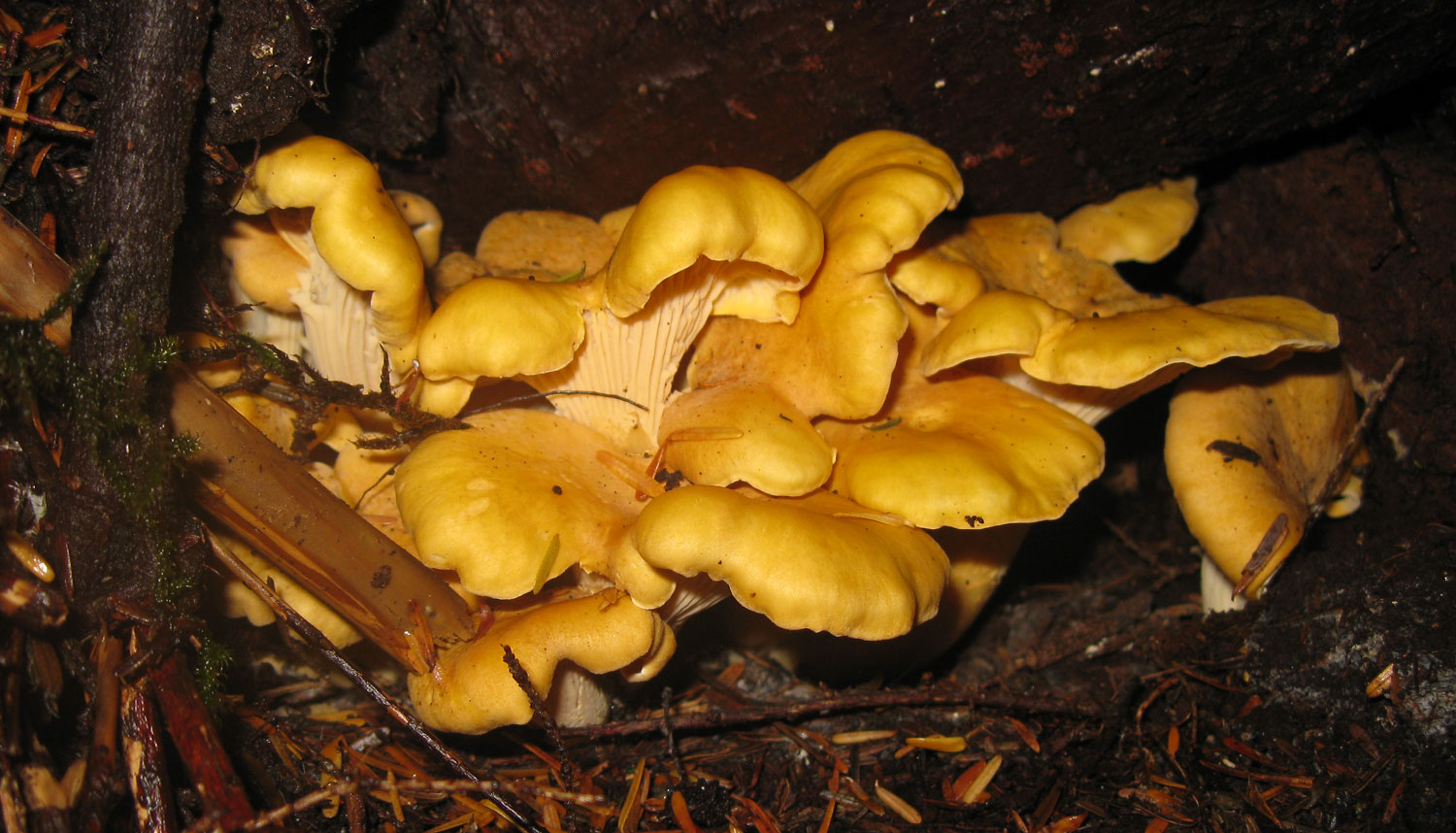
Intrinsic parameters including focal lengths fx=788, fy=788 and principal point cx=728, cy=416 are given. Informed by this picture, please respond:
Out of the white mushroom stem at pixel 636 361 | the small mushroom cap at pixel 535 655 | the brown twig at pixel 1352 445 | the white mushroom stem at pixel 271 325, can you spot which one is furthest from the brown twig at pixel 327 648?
the brown twig at pixel 1352 445

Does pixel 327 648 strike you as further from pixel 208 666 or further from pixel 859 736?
pixel 859 736

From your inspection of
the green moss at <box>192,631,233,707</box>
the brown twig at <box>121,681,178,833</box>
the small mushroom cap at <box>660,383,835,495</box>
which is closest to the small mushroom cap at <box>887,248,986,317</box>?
the small mushroom cap at <box>660,383,835,495</box>

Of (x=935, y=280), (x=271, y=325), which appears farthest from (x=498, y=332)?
(x=935, y=280)

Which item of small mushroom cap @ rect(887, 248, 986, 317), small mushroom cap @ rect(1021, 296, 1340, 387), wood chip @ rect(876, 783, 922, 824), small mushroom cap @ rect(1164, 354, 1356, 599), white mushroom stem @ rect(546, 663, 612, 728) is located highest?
small mushroom cap @ rect(887, 248, 986, 317)

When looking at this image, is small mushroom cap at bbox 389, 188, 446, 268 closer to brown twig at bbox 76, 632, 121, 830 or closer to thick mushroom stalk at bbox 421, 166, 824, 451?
thick mushroom stalk at bbox 421, 166, 824, 451

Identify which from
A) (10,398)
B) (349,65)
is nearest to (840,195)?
(349,65)
